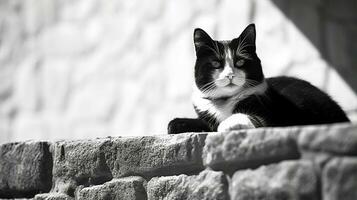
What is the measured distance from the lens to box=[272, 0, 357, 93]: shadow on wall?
4.43 meters

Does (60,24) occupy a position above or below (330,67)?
above

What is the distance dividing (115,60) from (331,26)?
73.9 inches

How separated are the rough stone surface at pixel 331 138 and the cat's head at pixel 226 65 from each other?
0.70 m

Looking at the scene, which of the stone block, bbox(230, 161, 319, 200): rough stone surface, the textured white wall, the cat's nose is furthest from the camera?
the textured white wall

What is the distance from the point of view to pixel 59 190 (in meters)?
2.67

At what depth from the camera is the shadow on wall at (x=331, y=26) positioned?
443cm

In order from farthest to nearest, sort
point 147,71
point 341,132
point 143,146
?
point 147,71, point 143,146, point 341,132

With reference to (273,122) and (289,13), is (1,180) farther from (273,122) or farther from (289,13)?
(289,13)

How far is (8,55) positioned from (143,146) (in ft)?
13.8

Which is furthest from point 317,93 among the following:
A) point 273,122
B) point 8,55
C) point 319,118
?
point 8,55

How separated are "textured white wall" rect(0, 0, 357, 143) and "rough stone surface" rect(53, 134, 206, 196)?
2.19 meters

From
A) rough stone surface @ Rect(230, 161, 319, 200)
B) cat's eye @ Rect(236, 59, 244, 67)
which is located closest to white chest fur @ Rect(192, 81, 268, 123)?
cat's eye @ Rect(236, 59, 244, 67)

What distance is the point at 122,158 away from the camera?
2438 millimetres

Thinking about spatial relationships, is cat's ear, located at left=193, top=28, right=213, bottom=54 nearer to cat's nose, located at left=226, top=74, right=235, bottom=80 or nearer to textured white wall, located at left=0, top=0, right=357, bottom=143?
cat's nose, located at left=226, top=74, right=235, bottom=80
